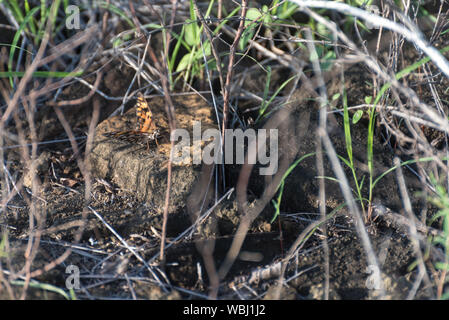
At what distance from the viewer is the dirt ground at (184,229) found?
5.26ft

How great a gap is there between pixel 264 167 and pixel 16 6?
1.54 m

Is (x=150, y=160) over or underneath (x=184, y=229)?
over

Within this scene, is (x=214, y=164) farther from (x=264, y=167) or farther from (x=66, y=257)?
(x=66, y=257)

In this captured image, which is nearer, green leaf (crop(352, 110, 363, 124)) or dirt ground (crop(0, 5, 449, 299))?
dirt ground (crop(0, 5, 449, 299))

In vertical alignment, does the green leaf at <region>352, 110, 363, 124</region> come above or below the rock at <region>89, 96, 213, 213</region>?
above

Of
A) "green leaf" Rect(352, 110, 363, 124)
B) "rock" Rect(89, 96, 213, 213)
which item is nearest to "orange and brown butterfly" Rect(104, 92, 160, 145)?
"rock" Rect(89, 96, 213, 213)

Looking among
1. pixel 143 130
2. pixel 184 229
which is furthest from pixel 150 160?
pixel 184 229

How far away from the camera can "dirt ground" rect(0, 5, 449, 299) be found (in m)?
1.60

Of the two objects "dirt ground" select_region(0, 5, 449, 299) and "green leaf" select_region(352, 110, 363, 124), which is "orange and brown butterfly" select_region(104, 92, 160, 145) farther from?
"green leaf" select_region(352, 110, 363, 124)

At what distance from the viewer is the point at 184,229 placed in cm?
180

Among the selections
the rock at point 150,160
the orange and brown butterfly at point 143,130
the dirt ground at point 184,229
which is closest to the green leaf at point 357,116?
the dirt ground at point 184,229

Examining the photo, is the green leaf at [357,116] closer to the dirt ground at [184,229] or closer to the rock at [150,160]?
the dirt ground at [184,229]

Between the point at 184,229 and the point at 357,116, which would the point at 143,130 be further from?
the point at 357,116

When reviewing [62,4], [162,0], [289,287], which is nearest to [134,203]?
[289,287]
